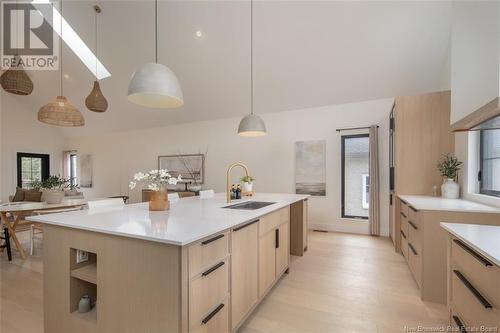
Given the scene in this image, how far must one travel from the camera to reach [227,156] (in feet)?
19.1

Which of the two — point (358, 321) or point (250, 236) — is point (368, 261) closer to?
point (358, 321)

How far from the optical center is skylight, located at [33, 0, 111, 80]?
4.69 m

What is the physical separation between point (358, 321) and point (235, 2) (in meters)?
4.15

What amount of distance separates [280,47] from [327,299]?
367 centimetres

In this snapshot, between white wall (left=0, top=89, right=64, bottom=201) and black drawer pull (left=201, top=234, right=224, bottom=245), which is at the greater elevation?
white wall (left=0, top=89, right=64, bottom=201)

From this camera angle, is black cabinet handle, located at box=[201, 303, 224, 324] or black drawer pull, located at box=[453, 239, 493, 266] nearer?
black drawer pull, located at box=[453, 239, 493, 266]

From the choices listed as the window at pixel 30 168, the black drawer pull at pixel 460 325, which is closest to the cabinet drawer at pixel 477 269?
the black drawer pull at pixel 460 325

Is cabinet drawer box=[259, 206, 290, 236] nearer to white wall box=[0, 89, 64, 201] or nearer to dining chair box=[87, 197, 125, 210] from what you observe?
dining chair box=[87, 197, 125, 210]

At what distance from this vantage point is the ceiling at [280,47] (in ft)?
10.5


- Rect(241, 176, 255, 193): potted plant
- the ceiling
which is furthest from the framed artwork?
Rect(241, 176, 255, 193): potted plant

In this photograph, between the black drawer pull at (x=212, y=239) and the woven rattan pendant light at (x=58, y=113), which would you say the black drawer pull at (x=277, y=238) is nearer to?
the black drawer pull at (x=212, y=239)

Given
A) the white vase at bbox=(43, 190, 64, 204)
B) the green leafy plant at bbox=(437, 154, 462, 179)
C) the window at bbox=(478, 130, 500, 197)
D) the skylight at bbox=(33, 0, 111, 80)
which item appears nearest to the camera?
the window at bbox=(478, 130, 500, 197)

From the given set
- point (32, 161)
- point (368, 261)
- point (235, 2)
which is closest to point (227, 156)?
point (235, 2)

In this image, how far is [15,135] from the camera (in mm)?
6961
